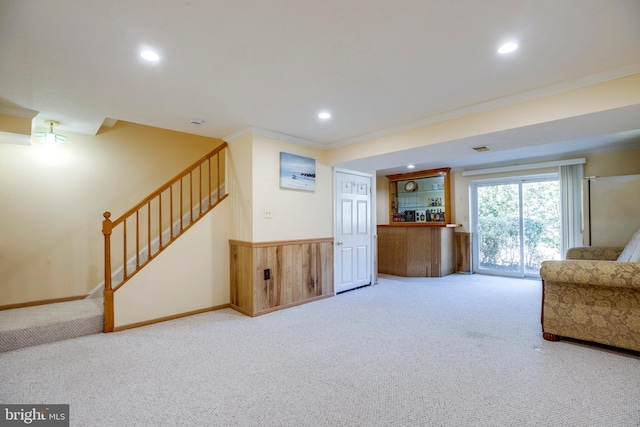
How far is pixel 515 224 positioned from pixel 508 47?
5086 mm

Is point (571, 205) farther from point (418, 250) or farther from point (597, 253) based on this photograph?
point (418, 250)

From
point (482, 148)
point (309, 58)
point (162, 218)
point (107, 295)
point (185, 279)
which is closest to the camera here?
point (309, 58)

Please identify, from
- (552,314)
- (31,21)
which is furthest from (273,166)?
(552,314)

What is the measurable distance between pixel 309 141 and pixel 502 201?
4.57 m

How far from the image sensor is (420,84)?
2.64 metres

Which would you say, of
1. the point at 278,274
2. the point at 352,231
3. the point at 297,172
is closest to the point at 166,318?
the point at 278,274

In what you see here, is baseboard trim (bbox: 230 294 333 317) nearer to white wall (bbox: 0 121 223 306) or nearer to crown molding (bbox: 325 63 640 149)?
white wall (bbox: 0 121 223 306)

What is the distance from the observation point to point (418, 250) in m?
6.31

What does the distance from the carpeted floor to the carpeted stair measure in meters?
0.12

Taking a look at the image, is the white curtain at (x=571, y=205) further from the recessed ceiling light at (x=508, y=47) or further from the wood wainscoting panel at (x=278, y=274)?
the recessed ceiling light at (x=508, y=47)

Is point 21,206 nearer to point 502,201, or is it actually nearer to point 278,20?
point 278,20

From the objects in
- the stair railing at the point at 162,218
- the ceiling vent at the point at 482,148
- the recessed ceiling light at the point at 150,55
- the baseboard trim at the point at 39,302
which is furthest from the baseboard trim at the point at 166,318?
the ceiling vent at the point at 482,148

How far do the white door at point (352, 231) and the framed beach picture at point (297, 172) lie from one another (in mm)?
602

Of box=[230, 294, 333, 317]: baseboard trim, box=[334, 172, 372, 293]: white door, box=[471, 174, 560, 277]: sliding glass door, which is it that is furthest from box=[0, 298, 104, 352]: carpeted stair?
box=[471, 174, 560, 277]: sliding glass door
